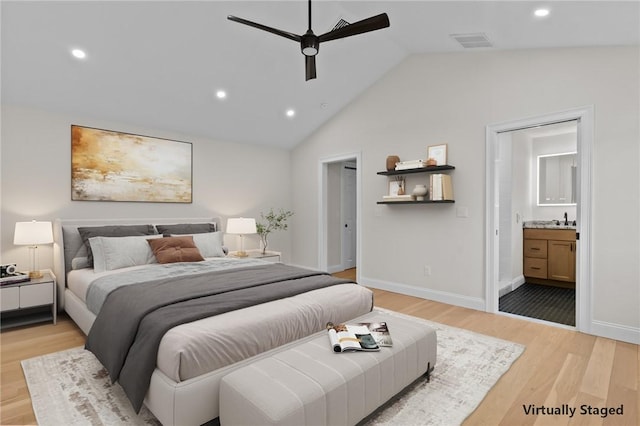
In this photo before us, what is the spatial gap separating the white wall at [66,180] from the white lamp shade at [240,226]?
0.43 m

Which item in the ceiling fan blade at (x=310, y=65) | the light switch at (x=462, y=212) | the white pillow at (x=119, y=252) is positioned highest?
the ceiling fan blade at (x=310, y=65)

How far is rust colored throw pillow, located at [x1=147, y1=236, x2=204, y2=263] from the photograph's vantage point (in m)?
3.62

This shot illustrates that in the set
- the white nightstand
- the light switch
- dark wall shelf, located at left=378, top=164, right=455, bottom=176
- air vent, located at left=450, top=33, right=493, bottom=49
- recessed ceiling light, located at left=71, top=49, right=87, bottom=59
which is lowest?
the white nightstand

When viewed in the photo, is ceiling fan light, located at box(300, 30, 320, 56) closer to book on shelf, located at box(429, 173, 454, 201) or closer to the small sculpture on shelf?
book on shelf, located at box(429, 173, 454, 201)

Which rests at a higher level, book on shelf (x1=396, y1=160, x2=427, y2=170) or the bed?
book on shelf (x1=396, y1=160, x2=427, y2=170)

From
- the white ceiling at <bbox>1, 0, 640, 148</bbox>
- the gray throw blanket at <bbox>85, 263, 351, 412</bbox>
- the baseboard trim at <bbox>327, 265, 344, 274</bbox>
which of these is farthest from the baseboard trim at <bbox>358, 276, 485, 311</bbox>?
the white ceiling at <bbox>1, 0, 640, 148</bbox>

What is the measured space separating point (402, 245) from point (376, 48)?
8.52ft

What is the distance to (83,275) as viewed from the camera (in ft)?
10.6

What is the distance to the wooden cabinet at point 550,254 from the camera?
4809 mm

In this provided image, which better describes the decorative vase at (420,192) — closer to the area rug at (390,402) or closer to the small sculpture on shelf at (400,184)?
the small sculpture on shelf at (400,184)

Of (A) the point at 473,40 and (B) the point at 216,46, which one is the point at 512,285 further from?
(B) the point at 216,46

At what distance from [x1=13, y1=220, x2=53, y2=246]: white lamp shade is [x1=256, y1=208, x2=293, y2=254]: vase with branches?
2.77 metres

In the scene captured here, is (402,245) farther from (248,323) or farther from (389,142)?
(248,323)

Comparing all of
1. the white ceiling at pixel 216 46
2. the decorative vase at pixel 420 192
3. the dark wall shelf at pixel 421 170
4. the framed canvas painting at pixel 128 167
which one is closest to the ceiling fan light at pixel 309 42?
the white ceiling at pixel 216 46
